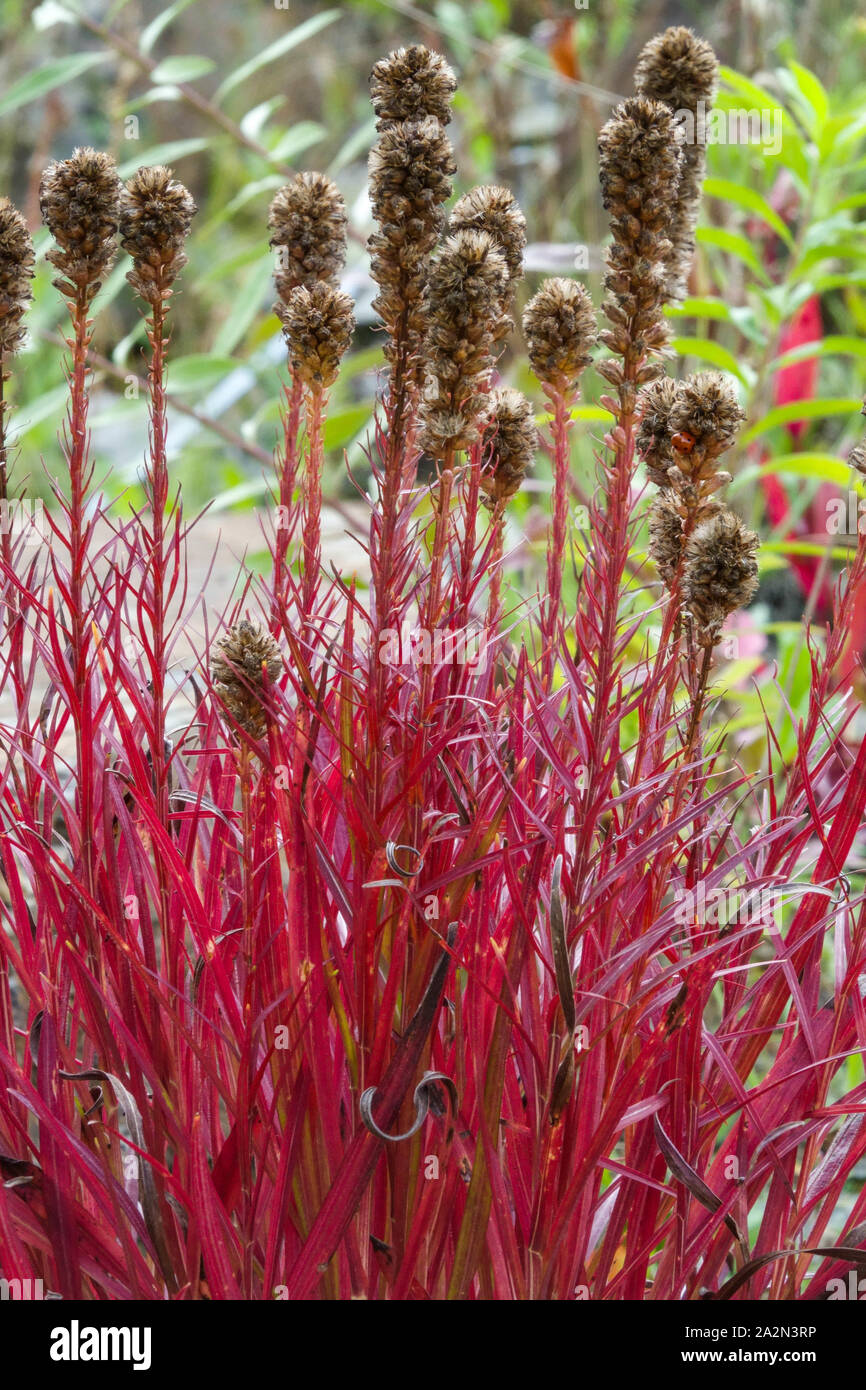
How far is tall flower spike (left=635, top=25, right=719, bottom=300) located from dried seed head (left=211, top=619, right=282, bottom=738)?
0.98 feet

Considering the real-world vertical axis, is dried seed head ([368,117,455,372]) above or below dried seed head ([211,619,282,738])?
above

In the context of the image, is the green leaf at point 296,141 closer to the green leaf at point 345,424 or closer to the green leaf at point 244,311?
the green leaf at point 244,311

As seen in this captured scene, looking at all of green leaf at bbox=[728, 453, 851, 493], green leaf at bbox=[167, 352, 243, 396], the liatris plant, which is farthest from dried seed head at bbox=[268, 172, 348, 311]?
green leaf at bbox=[167, 352, 243, 396]

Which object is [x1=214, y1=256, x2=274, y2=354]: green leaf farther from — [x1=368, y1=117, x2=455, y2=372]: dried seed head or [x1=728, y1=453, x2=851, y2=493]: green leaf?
[x1=368, y1=117, x2=455, y2=372]: dried seed head

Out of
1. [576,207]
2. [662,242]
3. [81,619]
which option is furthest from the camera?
[576,207]

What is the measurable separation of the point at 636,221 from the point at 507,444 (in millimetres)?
183

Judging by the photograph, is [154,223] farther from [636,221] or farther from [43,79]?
[43,79]

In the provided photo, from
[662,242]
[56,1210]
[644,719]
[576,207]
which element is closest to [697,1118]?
[644,719]

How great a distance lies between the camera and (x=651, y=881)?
68 centimetres

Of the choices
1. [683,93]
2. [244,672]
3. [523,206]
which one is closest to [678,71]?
[683,93]

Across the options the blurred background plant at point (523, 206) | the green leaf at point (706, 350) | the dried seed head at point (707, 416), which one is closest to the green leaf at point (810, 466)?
the blurred background plant at point (523, 206)

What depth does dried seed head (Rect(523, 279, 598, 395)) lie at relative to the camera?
0.62 meters

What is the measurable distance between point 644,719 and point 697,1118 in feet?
0.70
